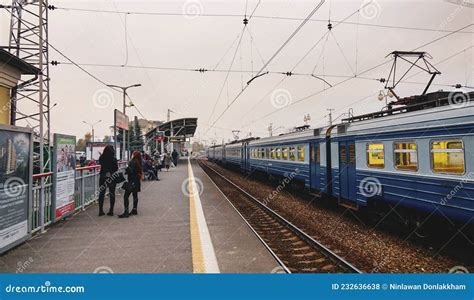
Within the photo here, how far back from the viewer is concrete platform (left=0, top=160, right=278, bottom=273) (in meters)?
4.74

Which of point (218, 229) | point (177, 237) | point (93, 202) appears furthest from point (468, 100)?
point (93, 202)

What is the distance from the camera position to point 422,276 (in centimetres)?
448

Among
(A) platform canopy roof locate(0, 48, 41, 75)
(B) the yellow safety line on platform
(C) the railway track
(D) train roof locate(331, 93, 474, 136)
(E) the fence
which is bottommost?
(C) the railway track

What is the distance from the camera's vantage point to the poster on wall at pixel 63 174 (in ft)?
24.0

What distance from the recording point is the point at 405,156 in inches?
282

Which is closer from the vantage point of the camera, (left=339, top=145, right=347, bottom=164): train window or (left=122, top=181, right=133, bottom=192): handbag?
(left=122, top=181, right=133, bottom=192): handbag

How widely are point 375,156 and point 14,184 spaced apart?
7.82 m

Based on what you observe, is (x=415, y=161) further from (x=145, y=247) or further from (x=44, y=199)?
(x=44, y=199)

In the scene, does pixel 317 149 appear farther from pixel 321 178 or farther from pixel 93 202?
pixel 93 202

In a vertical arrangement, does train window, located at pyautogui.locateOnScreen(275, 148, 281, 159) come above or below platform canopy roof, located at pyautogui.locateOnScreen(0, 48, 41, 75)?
below

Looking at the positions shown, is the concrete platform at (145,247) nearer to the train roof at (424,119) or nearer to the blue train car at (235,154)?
the train roof at (424,119)

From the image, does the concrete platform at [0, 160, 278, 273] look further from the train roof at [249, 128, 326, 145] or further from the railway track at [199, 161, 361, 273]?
the train roof at [249, 128, 326, 145]

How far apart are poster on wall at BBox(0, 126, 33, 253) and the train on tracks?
7627 mm

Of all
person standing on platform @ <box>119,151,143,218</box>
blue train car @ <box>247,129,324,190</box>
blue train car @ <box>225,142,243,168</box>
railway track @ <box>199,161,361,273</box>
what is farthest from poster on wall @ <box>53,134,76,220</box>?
blue train car @ <box>225,142,243,168</box>
